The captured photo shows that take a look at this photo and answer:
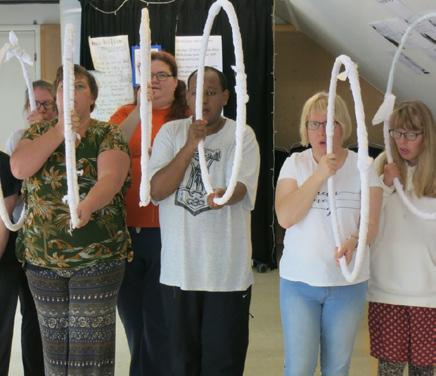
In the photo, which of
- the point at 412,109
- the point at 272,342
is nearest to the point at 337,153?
the point at 412,109

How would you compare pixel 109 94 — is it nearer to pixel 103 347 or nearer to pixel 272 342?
pixel 272 342

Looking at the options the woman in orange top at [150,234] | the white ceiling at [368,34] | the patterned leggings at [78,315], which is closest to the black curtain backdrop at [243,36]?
the white ceiling at [368,34]

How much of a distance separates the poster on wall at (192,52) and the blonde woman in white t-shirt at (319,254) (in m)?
3.32

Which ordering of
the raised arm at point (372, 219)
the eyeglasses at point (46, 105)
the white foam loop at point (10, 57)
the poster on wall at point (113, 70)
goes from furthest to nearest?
the poster on wall at point (113, 70) < the eyeglasses at point (46, 105) < the white foam loop at point (10, 57) < the raised arm at point (372, 219)

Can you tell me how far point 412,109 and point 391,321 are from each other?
834 mm

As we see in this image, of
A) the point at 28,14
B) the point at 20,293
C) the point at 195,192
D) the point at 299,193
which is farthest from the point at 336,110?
the point at 28,14

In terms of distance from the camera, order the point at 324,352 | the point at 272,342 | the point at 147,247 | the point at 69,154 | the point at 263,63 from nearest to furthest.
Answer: the point at 69,154
the point at 324,352
the point at 147,247
the point at 272,342
the point at 263,63

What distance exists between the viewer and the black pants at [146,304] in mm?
2326

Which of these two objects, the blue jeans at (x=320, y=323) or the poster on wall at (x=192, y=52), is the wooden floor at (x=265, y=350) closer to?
the blue jeans at (x=320, y=323)

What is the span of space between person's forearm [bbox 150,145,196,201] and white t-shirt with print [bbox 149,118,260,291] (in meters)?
0.05

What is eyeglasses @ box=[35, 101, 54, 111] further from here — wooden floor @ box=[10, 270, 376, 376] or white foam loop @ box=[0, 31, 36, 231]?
wooden floor @ box=[10, 270, 376, 376]

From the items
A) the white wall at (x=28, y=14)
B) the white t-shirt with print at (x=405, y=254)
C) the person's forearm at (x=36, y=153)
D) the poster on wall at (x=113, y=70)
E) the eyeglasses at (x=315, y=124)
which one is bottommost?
the white t-shirt with print at (x=405, y=254)

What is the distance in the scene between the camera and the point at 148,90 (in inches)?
73.8

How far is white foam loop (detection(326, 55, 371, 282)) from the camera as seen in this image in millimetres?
1743
